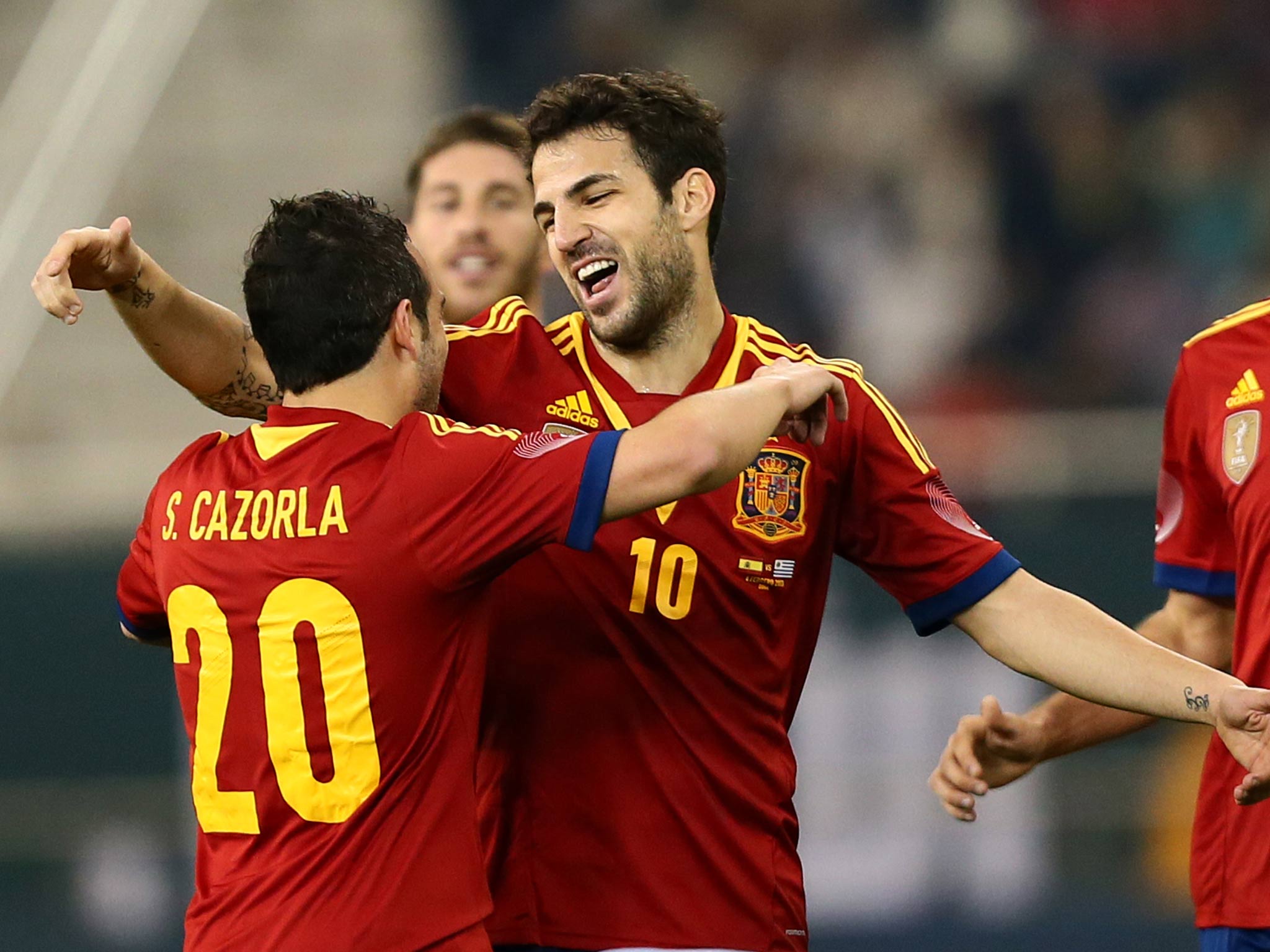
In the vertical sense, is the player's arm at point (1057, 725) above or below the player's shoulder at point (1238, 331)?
below

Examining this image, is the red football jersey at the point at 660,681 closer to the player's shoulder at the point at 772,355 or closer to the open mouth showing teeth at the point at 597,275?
the player's shoulder at the point at 772,355

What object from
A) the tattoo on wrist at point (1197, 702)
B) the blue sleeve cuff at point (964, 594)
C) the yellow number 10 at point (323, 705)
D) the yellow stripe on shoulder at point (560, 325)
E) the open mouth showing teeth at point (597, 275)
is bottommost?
the yellow number 10 at point (323, 705)

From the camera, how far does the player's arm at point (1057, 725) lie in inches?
144

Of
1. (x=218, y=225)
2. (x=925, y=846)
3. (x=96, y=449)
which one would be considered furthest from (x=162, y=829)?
(x=218, y=225)

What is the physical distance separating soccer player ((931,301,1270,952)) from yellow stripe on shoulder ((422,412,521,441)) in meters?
1.16

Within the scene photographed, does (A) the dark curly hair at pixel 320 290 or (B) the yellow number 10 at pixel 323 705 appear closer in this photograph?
(B) the yellow number 10 at pixel 323 705

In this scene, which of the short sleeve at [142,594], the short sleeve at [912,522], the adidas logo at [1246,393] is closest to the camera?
the short sleeve at [142,594]

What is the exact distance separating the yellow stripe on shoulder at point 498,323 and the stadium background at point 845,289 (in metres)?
3.73

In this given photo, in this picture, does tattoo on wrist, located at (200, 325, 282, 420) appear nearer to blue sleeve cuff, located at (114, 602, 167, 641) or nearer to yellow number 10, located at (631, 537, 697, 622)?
blue sleeve cuff, located at (114, 602, 167, 641)

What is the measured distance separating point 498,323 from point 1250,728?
156 centimetres

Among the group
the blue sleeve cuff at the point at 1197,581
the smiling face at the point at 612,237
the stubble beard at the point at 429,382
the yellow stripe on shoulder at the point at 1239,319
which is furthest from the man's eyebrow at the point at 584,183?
the blue sleeve cuff at the point at 1197,581

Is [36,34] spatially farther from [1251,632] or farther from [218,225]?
[1251,632]

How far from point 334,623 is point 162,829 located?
4726 millimetres

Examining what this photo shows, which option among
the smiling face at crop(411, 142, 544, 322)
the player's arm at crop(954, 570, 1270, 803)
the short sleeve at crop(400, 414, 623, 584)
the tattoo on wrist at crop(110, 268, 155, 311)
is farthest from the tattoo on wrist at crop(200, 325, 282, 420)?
the player's arm at crop(954, 570, 1270, 803)
